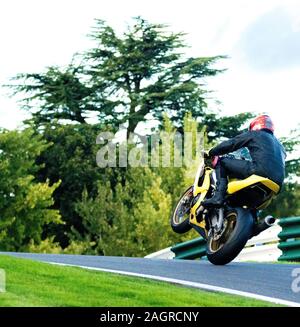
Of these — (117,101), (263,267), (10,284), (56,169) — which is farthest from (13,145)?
(10,284)

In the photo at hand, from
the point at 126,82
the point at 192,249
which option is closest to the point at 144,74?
the point at 126,82

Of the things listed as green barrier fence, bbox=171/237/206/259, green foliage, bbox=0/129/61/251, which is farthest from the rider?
green foliage, bbox=0/129/61/251

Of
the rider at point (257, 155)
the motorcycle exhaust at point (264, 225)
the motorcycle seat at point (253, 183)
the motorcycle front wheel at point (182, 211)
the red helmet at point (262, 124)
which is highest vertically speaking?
the red helmet at point (262, 124)

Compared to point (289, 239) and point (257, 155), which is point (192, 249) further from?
point (257, 155)

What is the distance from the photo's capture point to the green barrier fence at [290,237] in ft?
58.7

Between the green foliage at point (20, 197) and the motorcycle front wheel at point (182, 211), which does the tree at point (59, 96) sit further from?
the motorcycle front wheel at point (182, 211)

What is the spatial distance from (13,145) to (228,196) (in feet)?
118

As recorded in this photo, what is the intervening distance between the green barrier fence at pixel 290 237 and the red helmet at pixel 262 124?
5444mm

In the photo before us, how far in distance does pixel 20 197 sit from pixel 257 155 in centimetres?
3493

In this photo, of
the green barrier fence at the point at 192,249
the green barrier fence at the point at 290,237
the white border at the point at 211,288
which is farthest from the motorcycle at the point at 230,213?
the green barrier fence at the point at 192,249

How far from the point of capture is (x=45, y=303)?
9.16 meters

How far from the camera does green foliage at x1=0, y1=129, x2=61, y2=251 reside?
46.1m

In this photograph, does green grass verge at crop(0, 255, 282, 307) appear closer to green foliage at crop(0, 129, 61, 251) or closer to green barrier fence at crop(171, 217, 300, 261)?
green barrier fence at crop(171, 217, 300, 261)

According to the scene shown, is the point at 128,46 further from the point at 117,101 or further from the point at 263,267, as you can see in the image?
the point at 263,267
